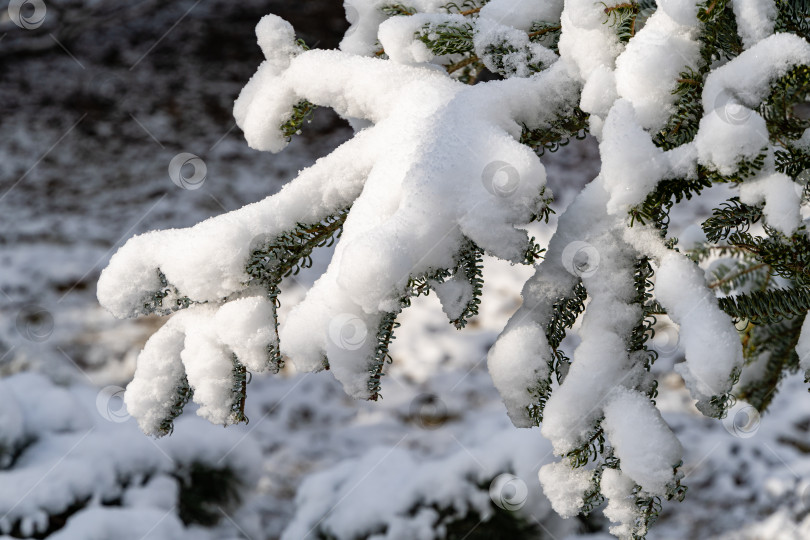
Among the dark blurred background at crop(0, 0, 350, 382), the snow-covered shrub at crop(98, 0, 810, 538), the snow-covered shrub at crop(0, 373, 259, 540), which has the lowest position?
the dark blurred background at crop(0, 0, 350, 382)

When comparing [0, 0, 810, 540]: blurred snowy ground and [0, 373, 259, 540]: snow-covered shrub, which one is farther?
[0, 0, 810, 540]: blurred snowy ground

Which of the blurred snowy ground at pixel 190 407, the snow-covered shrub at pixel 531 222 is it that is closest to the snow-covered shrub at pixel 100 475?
the blurred snowy ground at pixel 190 407

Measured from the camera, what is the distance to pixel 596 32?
1187 mm

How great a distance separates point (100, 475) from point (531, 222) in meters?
2.22

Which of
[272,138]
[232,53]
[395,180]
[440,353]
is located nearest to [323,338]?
[395,180]

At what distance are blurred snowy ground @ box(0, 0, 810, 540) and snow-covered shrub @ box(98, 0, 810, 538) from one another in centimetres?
148

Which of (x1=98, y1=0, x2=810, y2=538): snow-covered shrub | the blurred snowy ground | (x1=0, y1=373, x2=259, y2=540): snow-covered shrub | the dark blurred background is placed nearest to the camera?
(x1=98, y1=0, x2=810, y2=538): snow-covered shrub

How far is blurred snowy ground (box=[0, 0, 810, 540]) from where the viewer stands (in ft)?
8.76

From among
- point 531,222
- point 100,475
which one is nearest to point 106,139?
point 100,475

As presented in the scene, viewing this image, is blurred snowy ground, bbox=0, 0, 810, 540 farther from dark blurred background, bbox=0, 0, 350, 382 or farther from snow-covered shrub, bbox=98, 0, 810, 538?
snow-covered shrub, bbox=98, 0, 810, 538

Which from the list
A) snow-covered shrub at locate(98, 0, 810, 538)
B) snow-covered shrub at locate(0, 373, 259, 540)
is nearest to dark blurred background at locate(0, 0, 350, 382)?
snow-covered shrub at locate(0, 373, 259, 540)

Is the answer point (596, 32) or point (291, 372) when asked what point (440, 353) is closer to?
point (291, 372)

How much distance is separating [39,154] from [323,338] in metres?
5.31

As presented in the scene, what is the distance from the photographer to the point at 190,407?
12.9 feet
